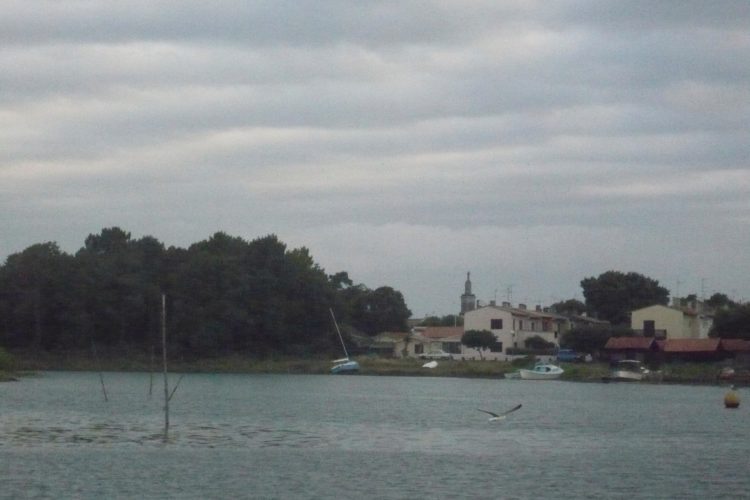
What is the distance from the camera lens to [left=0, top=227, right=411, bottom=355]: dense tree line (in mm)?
114500

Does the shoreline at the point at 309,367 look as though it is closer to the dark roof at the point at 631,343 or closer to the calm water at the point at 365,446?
the dark roof at the point at 631,343

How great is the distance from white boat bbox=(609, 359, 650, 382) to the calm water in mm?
15094

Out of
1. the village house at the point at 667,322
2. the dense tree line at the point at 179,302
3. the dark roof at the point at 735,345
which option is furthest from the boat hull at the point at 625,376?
the dense tree line at the point at 179,302

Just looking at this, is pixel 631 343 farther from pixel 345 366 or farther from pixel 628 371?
pixel 345 366

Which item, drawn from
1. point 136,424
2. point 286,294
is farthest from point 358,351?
point 136,424

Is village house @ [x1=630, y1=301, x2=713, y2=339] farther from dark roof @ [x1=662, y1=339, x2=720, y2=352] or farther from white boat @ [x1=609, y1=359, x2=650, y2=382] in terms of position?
white boat @ [x1=609, y1=359, x2=650, y2=382]

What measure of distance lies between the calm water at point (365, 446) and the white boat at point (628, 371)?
15.1 metres

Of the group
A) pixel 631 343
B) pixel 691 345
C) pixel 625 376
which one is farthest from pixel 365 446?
pixel 631 343

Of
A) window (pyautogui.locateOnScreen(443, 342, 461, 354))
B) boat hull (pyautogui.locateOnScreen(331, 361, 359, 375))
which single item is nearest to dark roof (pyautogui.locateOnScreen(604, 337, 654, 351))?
boat hull (pyautogui.locateOnScreen(331, 361, 359, 375))

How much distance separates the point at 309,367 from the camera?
113438mm

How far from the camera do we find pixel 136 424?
2117 inches

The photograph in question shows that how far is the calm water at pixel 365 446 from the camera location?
35.4m

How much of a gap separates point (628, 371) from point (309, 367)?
102 ft

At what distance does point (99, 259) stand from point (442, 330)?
42083 mm
